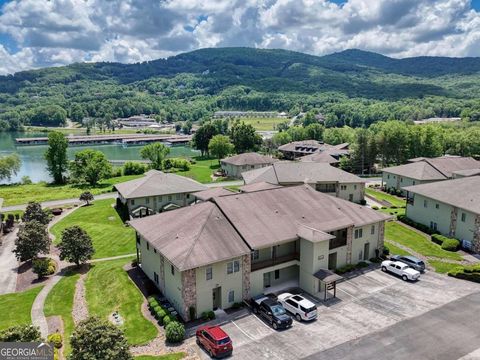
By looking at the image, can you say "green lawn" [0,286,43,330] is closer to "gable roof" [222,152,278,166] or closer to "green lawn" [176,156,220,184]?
"green lawn" [176,156,220,184]

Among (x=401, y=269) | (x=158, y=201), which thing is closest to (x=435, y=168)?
(x=401, y=269)

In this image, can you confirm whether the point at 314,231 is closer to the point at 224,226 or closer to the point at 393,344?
the point at 224,226

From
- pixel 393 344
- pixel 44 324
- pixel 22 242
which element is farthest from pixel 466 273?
pixel 22 242

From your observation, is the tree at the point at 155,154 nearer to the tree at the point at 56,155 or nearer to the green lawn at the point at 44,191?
the green lawn at the point at 44,191

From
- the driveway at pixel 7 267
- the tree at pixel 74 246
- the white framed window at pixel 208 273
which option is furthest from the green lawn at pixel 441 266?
the driveway at pixel 7 267

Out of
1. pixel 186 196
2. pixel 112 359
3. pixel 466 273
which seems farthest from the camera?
pixel 186 196

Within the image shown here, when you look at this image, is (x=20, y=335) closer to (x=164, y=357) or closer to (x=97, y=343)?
(x=97, y=343)
